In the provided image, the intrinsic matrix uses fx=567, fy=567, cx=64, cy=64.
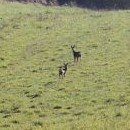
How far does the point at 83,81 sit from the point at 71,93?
9.11 ft

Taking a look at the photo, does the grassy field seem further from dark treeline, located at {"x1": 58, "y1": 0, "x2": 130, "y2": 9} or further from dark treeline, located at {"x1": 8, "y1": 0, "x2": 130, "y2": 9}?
dark treeline, located at {"x1": 58, "y1": 0, "x2": 130, "y2": 9}

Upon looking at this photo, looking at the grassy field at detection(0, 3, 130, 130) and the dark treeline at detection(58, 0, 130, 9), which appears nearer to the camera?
the grassy field at detection(0, 3, 130, 130)

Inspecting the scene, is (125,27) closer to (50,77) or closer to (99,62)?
(99,62)

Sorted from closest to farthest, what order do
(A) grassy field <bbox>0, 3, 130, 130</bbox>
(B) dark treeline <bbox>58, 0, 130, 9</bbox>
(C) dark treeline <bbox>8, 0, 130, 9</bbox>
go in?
(A) grassy field <bbox>0, 3, 130, 130</bbox>, (C) dark treeline <bbox>8, 0, 130, 9</bbox>, (B) dark treeline <bbox>58, 0, 130, 9</bbox>

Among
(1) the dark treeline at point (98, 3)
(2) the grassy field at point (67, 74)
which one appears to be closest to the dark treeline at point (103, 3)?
(1) the dark treeline at point (98, 3)

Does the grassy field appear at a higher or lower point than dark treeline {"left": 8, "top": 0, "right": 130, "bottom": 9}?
→ lower

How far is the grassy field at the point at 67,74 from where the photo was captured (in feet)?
76.4

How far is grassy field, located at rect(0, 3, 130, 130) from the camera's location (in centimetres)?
2330

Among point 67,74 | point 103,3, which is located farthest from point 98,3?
point 67,74

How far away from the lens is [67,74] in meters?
33.0

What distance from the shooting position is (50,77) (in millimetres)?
32594

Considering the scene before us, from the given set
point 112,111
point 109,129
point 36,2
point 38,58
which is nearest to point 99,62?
point 38,58

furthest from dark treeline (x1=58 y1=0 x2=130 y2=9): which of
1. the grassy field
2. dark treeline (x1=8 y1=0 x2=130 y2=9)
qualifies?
the grassy field

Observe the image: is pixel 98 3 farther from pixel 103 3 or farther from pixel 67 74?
pixel 67 74
